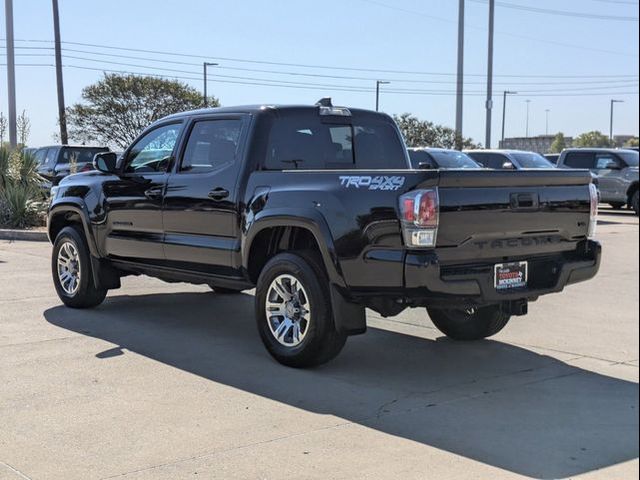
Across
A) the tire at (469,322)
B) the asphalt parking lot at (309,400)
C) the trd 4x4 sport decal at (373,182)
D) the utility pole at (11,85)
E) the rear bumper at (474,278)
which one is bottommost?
the asphalt parking lot at (309,400)

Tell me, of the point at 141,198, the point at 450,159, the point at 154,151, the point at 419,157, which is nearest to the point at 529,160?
the point at 450,159

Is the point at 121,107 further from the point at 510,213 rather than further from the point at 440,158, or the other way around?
the point at 510,213

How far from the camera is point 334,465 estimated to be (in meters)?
4.00

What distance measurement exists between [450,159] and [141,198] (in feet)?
39.6

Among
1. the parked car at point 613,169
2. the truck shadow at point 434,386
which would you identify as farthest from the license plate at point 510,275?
the parked car at point 613,169

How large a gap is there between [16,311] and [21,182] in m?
10.6

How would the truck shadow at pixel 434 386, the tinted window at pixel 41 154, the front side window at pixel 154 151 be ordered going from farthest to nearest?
1. the tinted window at pixel 41 154
2. the front side window at pixel 154 151
3. the truck shadow at pixel 434 386

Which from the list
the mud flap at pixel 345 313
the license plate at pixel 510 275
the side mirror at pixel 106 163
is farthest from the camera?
the side mirror at pixel 106 163

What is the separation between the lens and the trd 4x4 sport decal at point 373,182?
4.98 m

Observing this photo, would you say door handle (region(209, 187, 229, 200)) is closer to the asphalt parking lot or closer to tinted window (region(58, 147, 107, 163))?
Result: the asphalt parking lot

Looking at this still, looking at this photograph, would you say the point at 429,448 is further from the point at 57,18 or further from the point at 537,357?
the point at 57,18

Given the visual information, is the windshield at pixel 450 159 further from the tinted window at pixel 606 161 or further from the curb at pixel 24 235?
the curb at pixel 24 235

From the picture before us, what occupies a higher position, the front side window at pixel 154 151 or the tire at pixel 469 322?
the front side window at pixel 154 151

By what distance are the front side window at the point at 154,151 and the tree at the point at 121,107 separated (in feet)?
114
